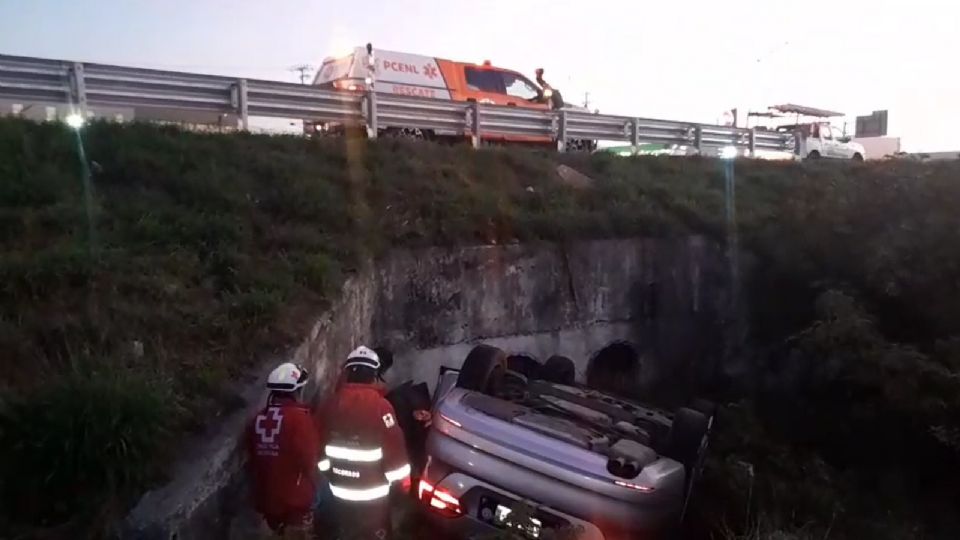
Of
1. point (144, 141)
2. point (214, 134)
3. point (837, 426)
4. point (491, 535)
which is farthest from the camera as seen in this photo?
point (214, 134)

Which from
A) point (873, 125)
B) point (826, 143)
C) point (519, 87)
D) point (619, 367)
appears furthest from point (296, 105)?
point (873, 125)

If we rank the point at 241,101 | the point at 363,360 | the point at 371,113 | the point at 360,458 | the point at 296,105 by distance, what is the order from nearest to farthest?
the point at 360,458, the point at 363,360, the point at 241,101, the point at 296,105, the point at 371,113

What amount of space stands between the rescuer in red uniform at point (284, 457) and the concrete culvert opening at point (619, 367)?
225 inches

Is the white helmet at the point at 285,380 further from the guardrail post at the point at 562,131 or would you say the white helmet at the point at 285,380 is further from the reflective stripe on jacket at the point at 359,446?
the guardrail post at the point at 562,131

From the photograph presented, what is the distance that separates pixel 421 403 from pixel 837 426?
161 inches

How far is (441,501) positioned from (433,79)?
13.8 metres

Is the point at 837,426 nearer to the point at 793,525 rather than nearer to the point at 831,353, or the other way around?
the point at 831,353

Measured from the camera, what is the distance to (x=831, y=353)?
8.11m

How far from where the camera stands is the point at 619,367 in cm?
1065

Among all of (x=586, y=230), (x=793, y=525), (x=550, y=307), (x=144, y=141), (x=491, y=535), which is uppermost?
(x=144, y=141)

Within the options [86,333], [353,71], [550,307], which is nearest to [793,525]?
[550,307]

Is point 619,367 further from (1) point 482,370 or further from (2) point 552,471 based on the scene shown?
(2) point 552,471

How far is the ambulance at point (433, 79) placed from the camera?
16906mm

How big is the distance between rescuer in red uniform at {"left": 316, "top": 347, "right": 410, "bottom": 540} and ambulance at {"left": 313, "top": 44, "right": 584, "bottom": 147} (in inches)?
456
